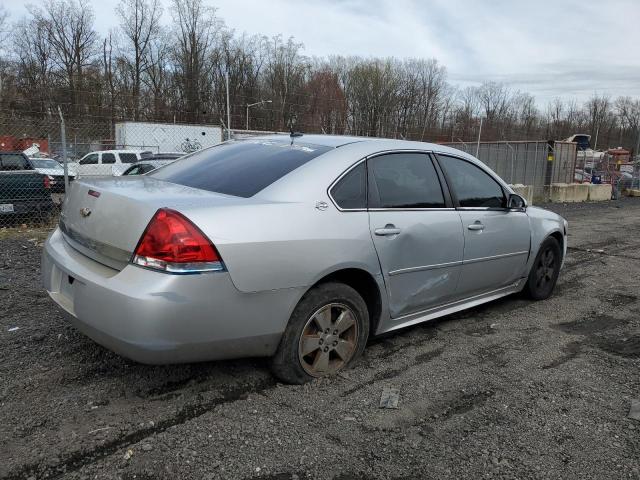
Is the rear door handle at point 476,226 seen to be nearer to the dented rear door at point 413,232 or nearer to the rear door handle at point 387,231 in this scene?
the dented rear door at point 413,232

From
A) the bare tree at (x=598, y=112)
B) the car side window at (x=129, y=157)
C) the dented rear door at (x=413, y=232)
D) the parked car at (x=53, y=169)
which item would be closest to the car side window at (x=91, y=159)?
the car side window at (x=129, y=157)

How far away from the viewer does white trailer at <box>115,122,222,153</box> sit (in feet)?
80.6

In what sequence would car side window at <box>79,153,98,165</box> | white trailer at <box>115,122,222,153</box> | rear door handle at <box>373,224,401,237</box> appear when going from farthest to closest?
1. white trailer at <box>115,122,222,153</box>
2. car side window at <box>79,153,98,165</box>
3. rear door handle at <box>373,224,401,237</box>

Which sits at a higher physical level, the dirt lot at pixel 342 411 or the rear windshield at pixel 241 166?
the rear windshield at pixel 241 166

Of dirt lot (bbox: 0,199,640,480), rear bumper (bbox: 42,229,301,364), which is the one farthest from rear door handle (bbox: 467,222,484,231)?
rear bumper (bbox: 42,229,301,364)

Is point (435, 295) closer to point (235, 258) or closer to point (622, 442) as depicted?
point (622, 442)

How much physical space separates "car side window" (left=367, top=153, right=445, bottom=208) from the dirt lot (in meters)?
1.12

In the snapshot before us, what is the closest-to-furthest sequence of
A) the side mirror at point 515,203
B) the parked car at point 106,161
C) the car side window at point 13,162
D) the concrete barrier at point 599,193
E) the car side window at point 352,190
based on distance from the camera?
the car side window at point 352,190, the side mirror at point 515,203, the car side window at point 13,162, the concrete barrier at point 599,193, the parked car at point 106,161

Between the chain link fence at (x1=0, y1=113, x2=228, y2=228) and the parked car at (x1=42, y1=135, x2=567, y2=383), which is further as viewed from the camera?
the chain link fence at (x1=0, y1=113, x2=228, y2=228)

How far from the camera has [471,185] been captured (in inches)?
171

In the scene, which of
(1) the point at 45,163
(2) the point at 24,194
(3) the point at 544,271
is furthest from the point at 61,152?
(3) the point at 544,271

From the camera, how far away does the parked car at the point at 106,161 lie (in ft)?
68.8

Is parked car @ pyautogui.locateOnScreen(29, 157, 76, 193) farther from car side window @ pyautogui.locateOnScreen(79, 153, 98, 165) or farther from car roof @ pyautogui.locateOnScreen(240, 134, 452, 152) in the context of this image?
car roof @ pyautogui.locateOnScreen(240, 134, 452, 152)

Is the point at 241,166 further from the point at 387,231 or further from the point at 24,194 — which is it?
the point at 24,194
